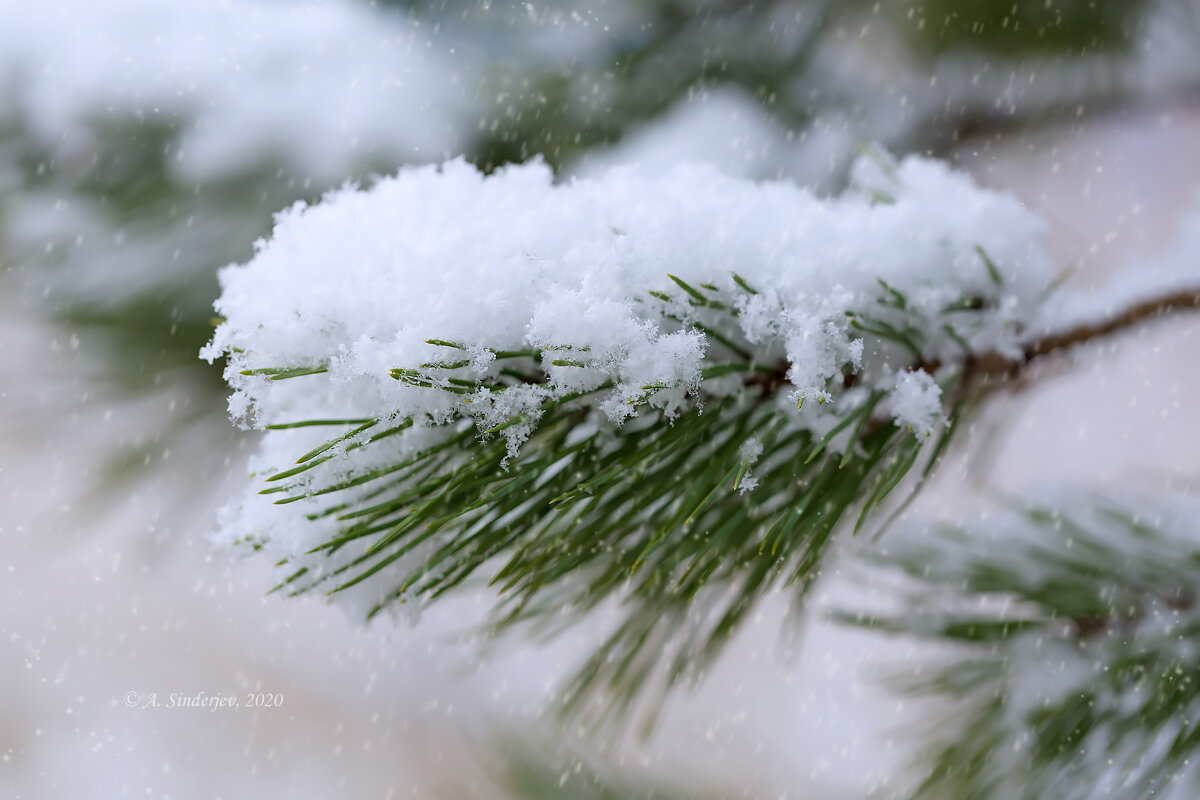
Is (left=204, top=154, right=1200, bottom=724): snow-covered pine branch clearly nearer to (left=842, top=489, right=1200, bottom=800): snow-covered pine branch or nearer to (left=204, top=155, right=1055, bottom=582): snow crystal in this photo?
(left=204, top=155, right=1055, bottom=582): snow crystal

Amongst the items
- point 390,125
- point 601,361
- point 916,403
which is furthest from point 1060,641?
point 390,125

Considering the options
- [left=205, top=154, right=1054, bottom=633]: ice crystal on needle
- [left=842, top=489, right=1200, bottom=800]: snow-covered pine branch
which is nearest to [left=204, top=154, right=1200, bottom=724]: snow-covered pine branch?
[left=205, top=154, right=1054, bottom=633]: ice crystal on needle

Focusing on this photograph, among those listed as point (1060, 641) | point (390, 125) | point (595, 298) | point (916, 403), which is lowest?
point (1060, 641)

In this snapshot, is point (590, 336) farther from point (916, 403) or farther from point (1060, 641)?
point (1060, 641)

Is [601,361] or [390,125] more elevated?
[390,125]

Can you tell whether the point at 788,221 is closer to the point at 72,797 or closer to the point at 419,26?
the point at 419,26
